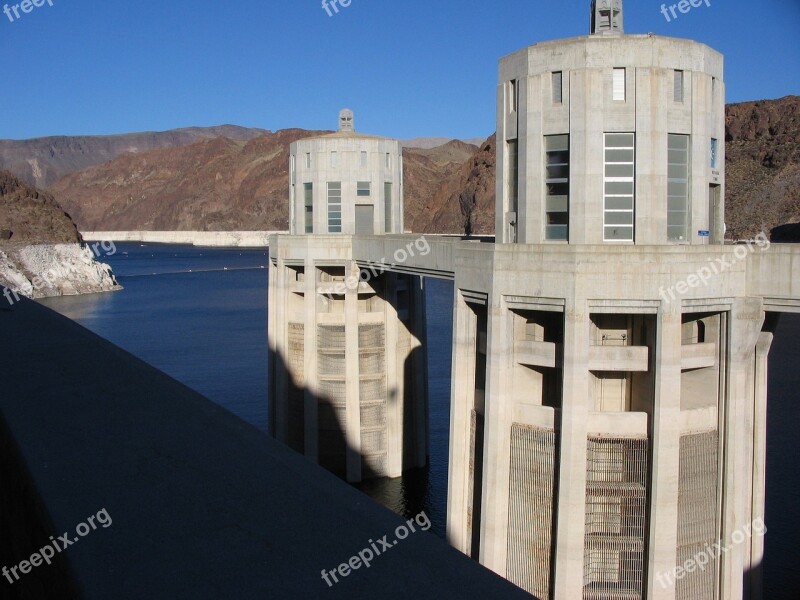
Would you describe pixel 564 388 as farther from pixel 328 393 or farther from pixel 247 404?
pixel 247 404

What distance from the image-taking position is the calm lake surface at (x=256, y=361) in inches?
1070

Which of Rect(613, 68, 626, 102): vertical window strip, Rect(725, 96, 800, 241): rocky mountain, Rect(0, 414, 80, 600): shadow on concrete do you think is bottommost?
Rect(0, 414, 80, 600): shadow on concrete

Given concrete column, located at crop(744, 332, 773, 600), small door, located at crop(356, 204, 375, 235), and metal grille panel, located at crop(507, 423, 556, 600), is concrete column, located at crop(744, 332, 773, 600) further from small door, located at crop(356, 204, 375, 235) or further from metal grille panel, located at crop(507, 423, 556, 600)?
small door, located at crop(356, 204, 375, 235)

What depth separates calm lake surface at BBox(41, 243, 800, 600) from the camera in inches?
1070

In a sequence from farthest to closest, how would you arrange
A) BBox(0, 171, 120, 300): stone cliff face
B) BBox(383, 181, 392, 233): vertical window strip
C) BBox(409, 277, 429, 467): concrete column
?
BBox(0, 171, 120, 300): stone cliff face
BBox(409, 277, 429, 467): concrete column
BBox(383, 181, 392, 233): vertical window strip

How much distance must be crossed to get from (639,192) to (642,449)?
Answer: 478 cm

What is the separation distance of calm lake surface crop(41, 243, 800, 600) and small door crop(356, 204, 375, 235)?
374 inches

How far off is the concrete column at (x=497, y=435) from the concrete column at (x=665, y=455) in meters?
2.74

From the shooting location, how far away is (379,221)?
104ft

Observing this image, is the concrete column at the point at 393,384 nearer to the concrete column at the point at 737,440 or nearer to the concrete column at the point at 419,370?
the concrete column at the point at 419,370

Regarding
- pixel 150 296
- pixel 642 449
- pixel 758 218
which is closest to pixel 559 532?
pixel 642 449

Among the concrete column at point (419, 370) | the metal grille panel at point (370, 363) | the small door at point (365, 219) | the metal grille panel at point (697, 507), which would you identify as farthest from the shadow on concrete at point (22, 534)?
the concrete column at point (419, 370)

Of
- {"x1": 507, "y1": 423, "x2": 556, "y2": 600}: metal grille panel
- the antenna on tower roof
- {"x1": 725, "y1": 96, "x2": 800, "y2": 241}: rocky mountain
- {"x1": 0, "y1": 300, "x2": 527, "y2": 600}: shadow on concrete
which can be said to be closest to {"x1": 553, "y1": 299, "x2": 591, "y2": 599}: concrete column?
{"x1": 507, "y1": 423, "x2": 556, "y2": 600}: metal grille panel

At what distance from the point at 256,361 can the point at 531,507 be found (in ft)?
144
